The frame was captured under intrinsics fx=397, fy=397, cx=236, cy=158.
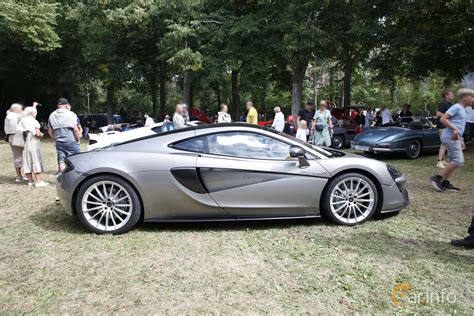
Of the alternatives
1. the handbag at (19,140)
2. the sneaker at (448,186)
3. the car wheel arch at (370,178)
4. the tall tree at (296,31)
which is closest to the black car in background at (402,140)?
the sneaker at (448,186)

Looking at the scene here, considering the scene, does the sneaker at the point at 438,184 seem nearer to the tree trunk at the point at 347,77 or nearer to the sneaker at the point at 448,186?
the sneaker at the point at 448,186

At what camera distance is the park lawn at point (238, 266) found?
3.05m

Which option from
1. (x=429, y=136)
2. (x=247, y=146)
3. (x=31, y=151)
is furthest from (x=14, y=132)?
(x=429, y=136)

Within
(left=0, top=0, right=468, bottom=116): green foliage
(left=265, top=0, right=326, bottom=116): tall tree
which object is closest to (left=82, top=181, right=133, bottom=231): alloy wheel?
(left=0, top=0, right=468, bottom=116): green foliage

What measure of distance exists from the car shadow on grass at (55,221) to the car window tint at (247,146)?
1874mm

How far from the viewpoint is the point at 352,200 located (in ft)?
15.8

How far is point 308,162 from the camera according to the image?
15.5 ft

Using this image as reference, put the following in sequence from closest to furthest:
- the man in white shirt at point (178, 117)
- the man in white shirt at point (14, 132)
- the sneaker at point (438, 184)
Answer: the sneaker at point (438, 184) → the man in white shirt at point (14, 132) → the man in white shirt at point (178, 117)

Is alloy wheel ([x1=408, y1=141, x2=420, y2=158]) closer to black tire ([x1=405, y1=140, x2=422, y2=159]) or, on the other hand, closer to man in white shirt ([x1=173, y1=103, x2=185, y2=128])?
black tire ([x1=405, y1=140, x2=422, y2=159])

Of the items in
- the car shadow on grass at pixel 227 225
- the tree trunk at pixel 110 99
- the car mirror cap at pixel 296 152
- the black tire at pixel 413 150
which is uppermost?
the tree trunk at pixel 110 99

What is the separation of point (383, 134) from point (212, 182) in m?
8.17

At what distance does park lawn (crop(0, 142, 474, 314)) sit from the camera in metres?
3.05

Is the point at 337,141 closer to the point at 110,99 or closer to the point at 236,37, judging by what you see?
the point at 236,37

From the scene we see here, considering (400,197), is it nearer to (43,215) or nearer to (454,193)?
(454,193)
